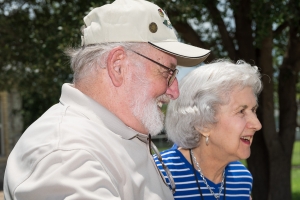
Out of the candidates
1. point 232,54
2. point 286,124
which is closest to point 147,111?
point 232,54

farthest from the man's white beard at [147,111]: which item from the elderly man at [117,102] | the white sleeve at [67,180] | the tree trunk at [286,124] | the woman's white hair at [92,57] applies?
the tree trunk at [286,124]

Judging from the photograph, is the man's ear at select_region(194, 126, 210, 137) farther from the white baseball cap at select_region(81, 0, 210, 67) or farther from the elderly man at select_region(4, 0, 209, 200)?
the white baseball cap at select_region(81, 0, 210, 67)

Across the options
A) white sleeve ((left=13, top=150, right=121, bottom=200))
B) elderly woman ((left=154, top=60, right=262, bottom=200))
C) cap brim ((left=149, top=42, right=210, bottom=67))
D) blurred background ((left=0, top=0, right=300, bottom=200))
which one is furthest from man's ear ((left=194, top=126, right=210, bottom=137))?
blurred background ((left=0, top=0, right=300, bottom=200))

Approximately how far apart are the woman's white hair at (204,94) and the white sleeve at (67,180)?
183 centimetres

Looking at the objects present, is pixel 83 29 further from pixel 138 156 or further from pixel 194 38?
pixel 194 38

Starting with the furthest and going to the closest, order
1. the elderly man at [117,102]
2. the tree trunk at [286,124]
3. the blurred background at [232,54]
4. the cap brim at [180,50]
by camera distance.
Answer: the tree trunk at [286,124], the blurred background at [232,54], the cap brim at [180,50], the elderly man at [117,102]

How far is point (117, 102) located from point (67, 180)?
0.51 m

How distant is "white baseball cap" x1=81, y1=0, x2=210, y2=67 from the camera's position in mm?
2043

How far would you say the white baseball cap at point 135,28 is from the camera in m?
2.04

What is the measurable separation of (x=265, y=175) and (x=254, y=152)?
0.56 m

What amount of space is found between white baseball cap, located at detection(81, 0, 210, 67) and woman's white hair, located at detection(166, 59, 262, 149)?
1.30 m

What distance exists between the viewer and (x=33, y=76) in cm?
1224

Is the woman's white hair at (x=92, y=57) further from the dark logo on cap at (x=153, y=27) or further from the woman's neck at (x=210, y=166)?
the woman's neck at (x=210, y=166)

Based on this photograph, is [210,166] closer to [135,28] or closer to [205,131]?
[205,131]
